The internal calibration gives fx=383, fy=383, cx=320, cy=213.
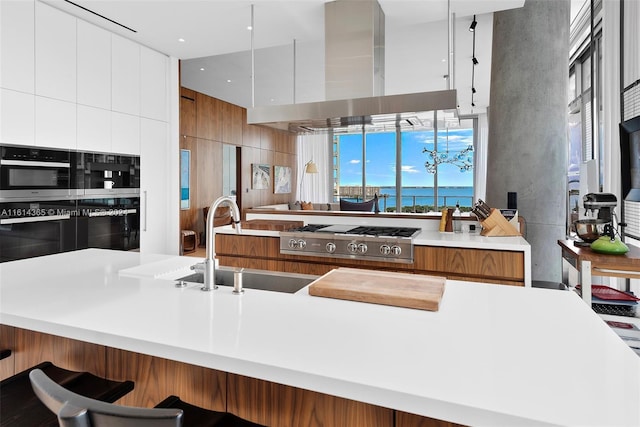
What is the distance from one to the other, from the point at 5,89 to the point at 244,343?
3496 mm

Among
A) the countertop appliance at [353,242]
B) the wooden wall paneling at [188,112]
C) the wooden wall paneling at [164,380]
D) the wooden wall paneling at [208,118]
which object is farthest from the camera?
the wooden wall paneling at [208,118]

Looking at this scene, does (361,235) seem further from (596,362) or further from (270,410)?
(596,362)

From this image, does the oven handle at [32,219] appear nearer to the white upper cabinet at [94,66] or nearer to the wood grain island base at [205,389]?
the white upper cabinet at [94,66]

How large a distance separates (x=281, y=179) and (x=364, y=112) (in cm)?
756

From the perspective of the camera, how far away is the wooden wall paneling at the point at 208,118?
729 cm

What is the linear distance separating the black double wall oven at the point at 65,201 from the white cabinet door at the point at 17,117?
0.28ft

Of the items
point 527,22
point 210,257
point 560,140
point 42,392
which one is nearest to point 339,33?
point 527,22

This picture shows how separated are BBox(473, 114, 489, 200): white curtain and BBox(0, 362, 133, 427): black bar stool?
9.37 meters

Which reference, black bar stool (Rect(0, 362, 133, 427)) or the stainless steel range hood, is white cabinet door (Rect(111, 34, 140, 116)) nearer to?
the stainless steel range hood

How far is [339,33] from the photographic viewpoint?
3.12 meters

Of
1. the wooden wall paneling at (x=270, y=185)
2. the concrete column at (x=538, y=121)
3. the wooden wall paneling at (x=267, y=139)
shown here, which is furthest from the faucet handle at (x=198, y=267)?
the wooden wall paneling at (x=267, y=139)

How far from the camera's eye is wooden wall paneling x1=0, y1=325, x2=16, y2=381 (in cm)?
158

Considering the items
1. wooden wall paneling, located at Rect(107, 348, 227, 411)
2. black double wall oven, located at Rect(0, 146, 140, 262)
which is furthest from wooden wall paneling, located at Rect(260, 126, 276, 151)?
wooden wall paneling, located at Rect(107, 348, 227, 411)

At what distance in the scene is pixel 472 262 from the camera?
2.63m
